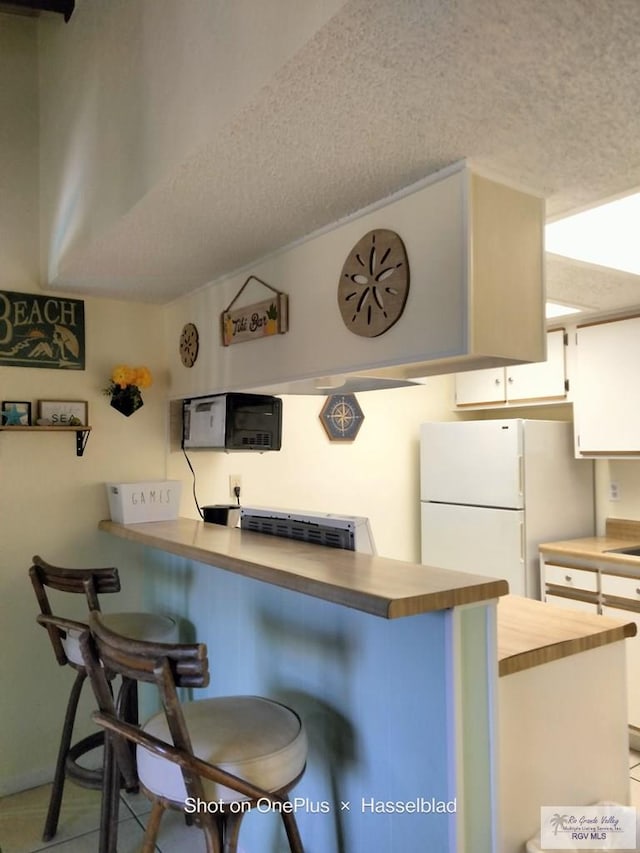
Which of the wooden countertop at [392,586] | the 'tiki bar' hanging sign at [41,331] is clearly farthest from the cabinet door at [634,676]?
the 'tiki bar' hanging sign at [41,331]

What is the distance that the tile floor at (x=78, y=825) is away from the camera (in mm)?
2252

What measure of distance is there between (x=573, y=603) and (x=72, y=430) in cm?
273

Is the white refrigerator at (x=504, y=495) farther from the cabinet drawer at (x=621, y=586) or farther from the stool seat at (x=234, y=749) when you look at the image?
the stool seat at (x=234, y=749)

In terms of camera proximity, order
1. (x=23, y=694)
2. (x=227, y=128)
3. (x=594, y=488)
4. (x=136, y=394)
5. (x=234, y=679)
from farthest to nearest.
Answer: (x=594, y=488) → (x=136, y=394) → (x=23, y=694) → (x=234, y=679) → (x=227, y=128)

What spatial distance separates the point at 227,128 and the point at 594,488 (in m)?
3.39

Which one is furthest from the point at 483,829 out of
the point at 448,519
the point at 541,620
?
the point at 448,519

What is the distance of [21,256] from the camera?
9.04 feet

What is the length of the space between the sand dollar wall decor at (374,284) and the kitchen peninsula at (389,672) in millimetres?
695

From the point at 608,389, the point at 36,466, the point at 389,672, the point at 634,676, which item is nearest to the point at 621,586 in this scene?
the point at 634,676

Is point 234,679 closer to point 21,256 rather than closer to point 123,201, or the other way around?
point 123,201

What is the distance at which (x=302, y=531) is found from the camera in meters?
2.21

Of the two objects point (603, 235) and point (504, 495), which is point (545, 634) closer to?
point (603, 235)

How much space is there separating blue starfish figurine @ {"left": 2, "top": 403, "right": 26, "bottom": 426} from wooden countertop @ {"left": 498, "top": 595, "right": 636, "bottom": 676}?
81.7 inches

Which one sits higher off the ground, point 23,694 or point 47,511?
point 47,511
